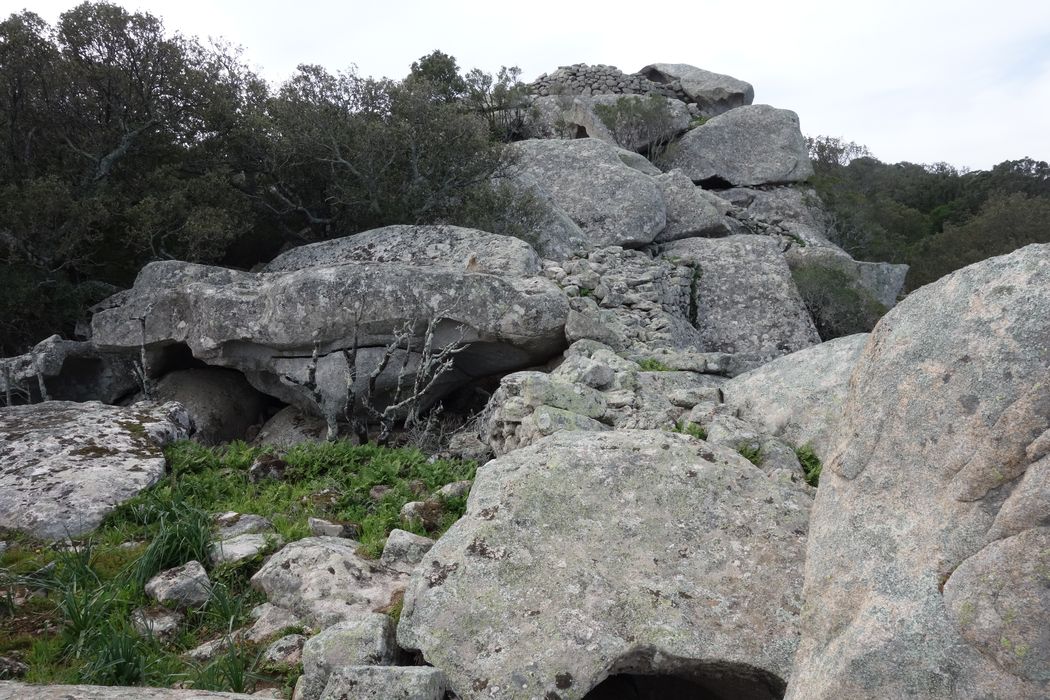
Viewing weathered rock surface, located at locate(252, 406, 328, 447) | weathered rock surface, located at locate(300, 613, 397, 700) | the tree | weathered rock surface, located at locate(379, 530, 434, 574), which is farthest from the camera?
the tree

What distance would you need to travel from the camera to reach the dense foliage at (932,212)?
24.5 metres

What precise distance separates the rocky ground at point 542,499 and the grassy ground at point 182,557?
3 centimetres

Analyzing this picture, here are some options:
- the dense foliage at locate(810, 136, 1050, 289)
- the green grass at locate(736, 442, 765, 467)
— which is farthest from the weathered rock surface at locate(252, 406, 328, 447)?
the dense foliage at locate(810, 136, 1050, 289)

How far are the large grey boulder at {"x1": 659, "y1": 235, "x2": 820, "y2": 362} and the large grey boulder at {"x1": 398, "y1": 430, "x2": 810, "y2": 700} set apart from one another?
30.5 ft

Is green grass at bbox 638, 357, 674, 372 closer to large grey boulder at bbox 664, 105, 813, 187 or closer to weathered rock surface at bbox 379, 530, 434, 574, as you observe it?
weathered rock surface at bbox 379, 530, 434, 574

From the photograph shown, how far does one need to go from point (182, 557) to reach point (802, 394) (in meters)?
5.30

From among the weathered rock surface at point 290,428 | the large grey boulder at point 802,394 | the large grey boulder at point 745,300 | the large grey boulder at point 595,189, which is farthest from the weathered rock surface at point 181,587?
the large grey boulder at point 595,189

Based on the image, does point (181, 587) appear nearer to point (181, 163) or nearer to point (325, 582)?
point (325, 582)

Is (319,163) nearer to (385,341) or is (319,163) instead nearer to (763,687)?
(385,341)

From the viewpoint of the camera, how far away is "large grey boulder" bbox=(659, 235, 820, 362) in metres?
15.6

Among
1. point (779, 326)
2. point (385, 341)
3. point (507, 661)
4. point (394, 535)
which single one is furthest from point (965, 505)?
point (779, 326)

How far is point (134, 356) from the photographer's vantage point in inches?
524

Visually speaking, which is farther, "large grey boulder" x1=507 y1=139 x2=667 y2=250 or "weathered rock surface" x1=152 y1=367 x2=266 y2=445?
"large grey boulder" x1=507 y1=139 x2=667 y2=250

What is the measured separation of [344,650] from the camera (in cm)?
473
